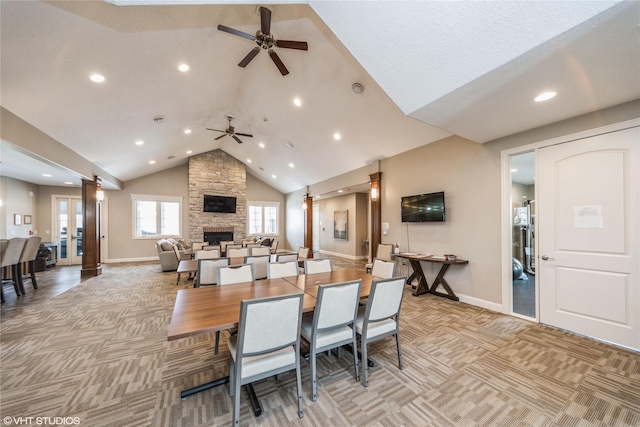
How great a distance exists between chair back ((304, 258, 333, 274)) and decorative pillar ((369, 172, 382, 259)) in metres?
2.59

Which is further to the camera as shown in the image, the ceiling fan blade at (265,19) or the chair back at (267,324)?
the ceiling fan blade at (265,19)

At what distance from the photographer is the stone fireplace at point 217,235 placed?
907cm

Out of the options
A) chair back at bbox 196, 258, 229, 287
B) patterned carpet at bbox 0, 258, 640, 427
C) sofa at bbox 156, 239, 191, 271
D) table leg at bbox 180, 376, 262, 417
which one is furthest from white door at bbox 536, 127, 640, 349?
sofa at bbox 156, 239, 191, 271

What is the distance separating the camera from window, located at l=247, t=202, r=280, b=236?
10.8 m

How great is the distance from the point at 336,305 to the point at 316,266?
1.44 metres

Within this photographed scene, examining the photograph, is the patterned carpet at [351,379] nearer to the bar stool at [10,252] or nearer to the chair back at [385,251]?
the bar stool at [10,252]

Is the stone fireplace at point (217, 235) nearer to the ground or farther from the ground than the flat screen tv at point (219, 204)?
nearer to the ground

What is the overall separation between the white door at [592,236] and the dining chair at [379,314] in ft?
7.65

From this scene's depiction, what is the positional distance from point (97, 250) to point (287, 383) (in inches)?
264

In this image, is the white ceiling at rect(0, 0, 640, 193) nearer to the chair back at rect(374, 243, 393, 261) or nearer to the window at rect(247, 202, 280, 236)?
Result: the chair back at rect(374, 243, 393, 261)

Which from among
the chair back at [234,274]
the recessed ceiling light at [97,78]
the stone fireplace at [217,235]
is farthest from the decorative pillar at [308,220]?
the recessed ceiling light at [97,78]

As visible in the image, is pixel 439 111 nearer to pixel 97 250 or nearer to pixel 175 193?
pixel 97 250

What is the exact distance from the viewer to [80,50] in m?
A: 2.71

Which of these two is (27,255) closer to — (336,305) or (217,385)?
(217,385)
